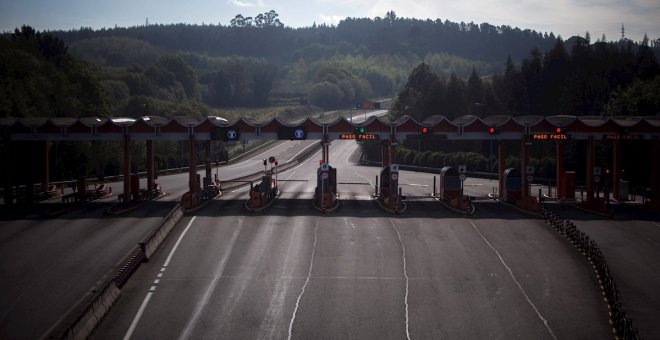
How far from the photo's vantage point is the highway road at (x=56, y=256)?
2841 cm

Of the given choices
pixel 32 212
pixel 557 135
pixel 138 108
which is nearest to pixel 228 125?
pixel 32 212

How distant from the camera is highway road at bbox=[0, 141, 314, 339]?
93.2ft

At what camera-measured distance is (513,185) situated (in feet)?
184

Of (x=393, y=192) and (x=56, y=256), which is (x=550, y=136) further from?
(x=56, y=256)

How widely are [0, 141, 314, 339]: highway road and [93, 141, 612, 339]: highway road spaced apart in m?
2.12

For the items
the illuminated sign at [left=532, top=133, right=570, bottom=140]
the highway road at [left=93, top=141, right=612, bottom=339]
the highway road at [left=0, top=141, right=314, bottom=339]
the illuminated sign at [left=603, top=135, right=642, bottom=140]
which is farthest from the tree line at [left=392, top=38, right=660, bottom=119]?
the highway road at [left=0, top=141, right=314, bottom=339]

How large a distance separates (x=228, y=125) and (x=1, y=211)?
17.5 meters

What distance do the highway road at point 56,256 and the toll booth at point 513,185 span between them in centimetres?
2577

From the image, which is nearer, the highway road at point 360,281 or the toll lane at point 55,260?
the highway road at point 360,281

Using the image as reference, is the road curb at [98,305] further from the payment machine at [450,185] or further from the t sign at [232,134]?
the payment machine at [450,185]

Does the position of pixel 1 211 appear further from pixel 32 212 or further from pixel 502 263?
pixel 502 263

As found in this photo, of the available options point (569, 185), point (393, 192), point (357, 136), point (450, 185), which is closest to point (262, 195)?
point (357, 136)

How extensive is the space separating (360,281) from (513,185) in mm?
26518

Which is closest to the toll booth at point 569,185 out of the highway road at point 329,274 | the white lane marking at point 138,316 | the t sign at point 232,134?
the highway road at point 329,274
